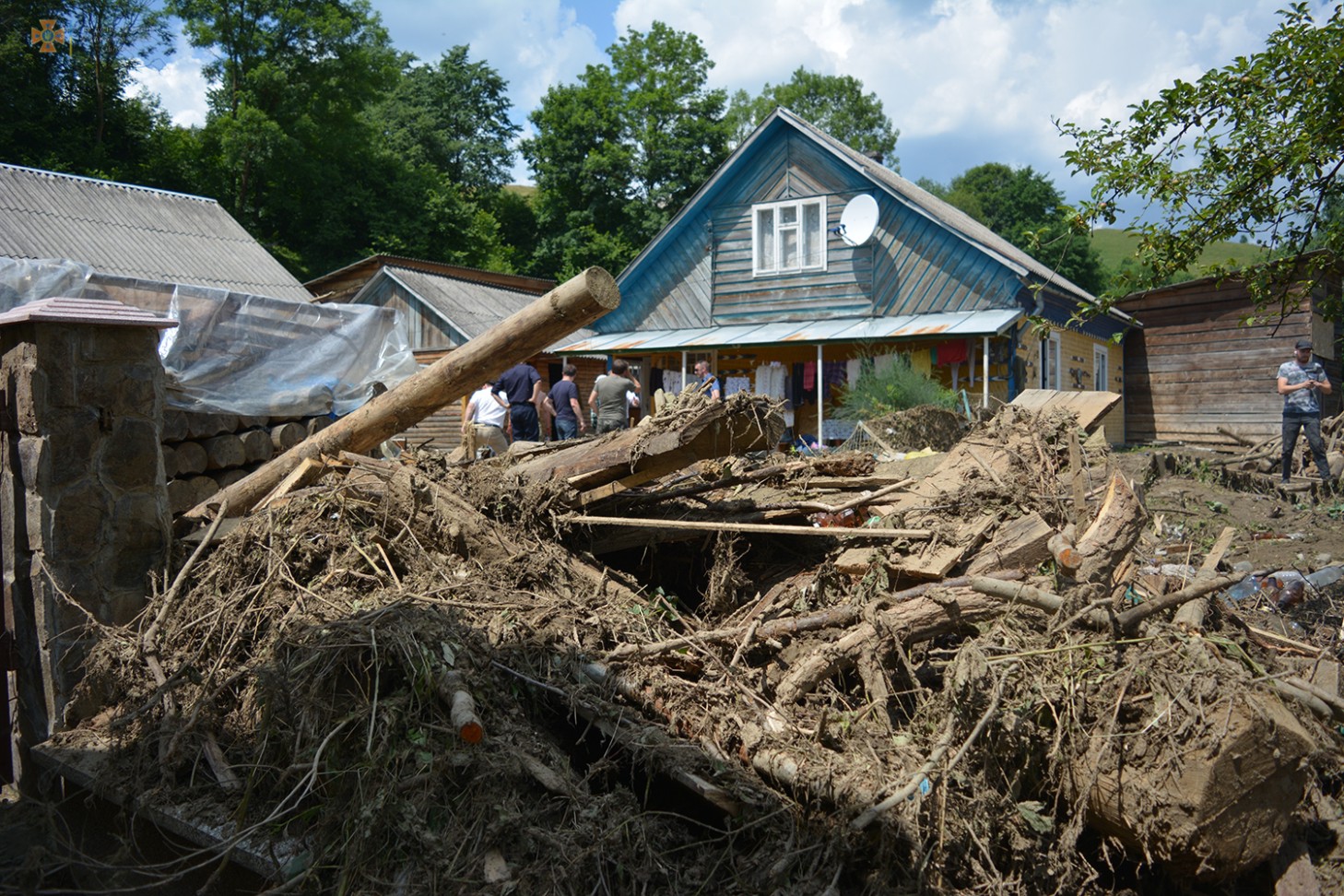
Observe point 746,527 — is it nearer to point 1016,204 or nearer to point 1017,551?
point 1017,551

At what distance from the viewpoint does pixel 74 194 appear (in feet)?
48.0

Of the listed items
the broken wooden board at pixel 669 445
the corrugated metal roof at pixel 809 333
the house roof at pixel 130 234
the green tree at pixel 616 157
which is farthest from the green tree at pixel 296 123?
the broken wooden board at pixel 669 445

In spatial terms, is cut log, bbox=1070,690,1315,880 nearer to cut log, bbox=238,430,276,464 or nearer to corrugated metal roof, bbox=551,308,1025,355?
cut log, bbox=238,430,276,464

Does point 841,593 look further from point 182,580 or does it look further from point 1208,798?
point 182,580

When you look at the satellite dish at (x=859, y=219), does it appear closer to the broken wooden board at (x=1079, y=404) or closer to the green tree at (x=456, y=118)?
the broken wooden board at (x=1079, y=404)

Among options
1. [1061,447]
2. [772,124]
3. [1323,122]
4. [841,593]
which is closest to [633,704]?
[841,593]

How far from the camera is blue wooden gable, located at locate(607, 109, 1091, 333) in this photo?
15.4 m

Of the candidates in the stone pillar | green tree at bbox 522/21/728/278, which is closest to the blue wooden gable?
the stone pillar

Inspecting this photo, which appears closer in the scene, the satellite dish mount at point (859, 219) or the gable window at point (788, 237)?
the satellite dish mount at point (859, 219)

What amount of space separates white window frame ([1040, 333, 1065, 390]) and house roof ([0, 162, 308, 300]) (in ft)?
41.6

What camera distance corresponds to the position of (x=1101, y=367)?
64.3 ft

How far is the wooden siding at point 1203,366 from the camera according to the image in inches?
682

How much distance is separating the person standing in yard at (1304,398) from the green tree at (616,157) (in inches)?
1107

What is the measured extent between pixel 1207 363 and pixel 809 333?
8548 millimetres
